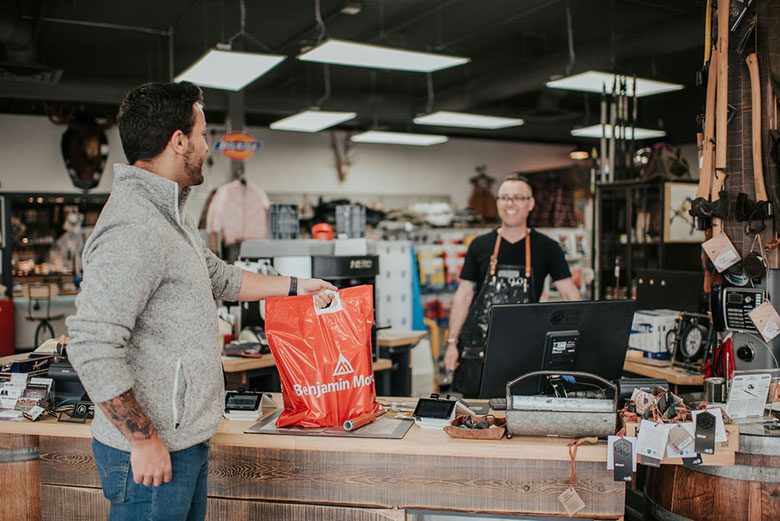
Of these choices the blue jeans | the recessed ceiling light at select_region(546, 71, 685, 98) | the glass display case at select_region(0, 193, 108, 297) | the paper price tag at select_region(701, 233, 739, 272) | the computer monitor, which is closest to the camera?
the blue jeans

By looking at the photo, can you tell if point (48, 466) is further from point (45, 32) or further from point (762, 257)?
point (45, 32)

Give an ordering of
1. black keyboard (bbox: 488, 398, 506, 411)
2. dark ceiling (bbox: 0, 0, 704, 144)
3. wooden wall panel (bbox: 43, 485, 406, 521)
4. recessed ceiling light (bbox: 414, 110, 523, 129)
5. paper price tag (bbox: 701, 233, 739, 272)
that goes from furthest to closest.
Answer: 1. recessed ceiling light (bbox: 414, 110, 523, 129)
2. dark ceiling (bbox: 0, 0, 704, 144)
3. paper price tag (bbox: 701, 233, 739, 272)
4. black keyboard (bbox: 488, 398, 506, 411)
5. wooden wall panel (bbox: 43, 485, 406, 521)

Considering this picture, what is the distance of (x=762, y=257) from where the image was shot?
3135mm

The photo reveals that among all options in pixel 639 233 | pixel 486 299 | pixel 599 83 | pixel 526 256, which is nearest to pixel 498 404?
pixel 486 299

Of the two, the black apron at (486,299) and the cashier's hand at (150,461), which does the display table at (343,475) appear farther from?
the black apron at (486,299)

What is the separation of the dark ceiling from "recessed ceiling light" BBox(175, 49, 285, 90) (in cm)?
28

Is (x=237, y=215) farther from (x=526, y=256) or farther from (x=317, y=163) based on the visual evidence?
(x=317, y=163)

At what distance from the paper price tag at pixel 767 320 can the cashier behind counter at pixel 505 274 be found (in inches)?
45.6

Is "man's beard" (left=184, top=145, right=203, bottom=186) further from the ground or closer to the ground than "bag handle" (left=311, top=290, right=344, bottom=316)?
further from the ground

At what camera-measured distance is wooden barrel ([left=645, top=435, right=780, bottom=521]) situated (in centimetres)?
235

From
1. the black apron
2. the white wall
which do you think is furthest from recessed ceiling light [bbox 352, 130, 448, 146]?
the black apron

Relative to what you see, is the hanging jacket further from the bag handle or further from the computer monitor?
the computer monitor

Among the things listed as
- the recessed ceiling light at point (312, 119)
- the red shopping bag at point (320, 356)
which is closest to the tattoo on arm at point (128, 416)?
the red shopping bag at point (320, 356)

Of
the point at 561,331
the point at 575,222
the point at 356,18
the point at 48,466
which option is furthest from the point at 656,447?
the point at 575,222
